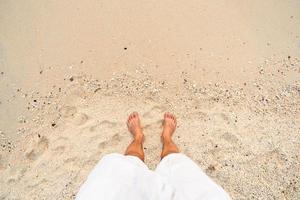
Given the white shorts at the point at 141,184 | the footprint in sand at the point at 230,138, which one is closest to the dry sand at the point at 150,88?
the footprint in sand at the point at 230,138

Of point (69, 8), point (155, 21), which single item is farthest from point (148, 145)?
point (69, 8)

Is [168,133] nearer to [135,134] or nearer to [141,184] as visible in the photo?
[135,134]

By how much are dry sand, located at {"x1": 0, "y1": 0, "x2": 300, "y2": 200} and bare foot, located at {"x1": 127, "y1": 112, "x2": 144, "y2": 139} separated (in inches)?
2.9

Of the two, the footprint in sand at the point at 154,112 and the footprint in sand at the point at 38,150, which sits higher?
the footprint in sand at the point at 154,112

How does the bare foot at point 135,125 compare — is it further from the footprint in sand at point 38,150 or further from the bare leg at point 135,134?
the footprint in sand at point 38,150

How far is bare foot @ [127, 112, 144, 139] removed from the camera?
105 inches

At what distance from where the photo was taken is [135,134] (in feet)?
8.82

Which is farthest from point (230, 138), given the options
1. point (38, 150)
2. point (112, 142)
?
point (38, 150)

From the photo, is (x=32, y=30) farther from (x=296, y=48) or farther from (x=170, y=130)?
(x=296, y=48)

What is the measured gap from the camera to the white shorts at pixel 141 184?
1.87 meters

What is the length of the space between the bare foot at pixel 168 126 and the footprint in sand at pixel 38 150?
0.81m

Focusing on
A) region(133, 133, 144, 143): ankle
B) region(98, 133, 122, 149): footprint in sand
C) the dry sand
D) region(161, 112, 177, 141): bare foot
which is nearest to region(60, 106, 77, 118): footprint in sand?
the dry sand

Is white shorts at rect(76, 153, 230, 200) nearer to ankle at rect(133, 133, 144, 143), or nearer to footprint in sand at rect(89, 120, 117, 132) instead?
ankle at rect(133, 133, 144, 143)

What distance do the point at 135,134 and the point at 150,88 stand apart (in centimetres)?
35
